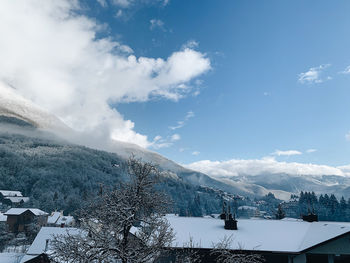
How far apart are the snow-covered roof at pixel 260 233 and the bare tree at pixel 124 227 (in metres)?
10.5

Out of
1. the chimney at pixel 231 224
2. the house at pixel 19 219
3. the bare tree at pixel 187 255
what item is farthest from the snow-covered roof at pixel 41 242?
the house at pixel 19 219

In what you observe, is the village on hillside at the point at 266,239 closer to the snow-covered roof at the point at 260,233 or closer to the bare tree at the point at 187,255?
the snow-covered roof at the point at 260,233

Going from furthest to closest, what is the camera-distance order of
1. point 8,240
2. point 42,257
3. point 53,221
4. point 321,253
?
point 53,221 → point 8,240 → point 42,257 → point 321,253

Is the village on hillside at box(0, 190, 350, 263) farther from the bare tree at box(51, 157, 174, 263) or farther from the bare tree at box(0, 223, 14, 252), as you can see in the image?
the bare tree at box(0, 223, 14, 252)

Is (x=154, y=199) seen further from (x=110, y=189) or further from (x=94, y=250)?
(x=94, y=250)

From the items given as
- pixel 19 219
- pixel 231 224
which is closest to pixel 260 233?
pixel 231 224

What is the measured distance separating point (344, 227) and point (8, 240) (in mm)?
85483

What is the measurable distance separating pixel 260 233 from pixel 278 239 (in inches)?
70.4

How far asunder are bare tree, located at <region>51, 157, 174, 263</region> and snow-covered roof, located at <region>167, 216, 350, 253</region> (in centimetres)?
1046

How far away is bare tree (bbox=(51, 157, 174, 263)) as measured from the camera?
423 inches

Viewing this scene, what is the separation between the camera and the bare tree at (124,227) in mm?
10750

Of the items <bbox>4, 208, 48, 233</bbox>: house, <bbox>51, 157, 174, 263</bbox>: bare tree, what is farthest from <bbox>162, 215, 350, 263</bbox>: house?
<bbox>4, 208, 48, 233</bbox>: house

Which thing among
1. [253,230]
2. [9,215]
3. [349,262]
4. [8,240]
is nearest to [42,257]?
[253,230]

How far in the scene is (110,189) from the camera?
14109 mm
